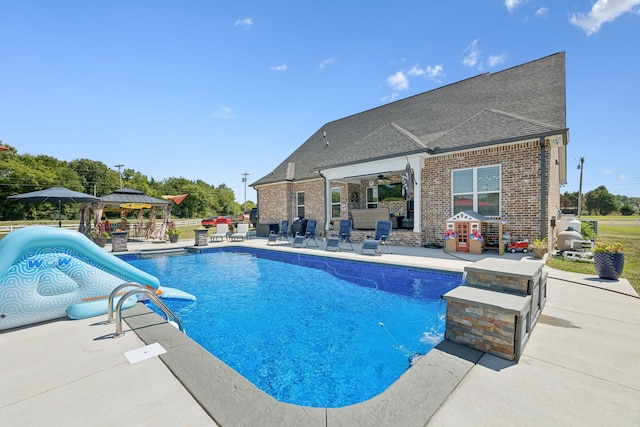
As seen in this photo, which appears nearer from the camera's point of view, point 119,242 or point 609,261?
point 609,261

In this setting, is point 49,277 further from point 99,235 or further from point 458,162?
point 99,235

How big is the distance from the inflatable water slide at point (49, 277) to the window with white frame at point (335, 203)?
11.4 meters

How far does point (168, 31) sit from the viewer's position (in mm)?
8367

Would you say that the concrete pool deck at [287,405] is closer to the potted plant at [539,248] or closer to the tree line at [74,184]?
the potted plant at [539,248]

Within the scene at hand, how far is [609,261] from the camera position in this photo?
516cm

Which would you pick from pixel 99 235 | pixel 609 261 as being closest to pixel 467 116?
pixel 609 261

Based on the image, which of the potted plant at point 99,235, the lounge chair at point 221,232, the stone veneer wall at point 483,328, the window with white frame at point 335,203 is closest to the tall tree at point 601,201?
the window with white frame at point 335,203

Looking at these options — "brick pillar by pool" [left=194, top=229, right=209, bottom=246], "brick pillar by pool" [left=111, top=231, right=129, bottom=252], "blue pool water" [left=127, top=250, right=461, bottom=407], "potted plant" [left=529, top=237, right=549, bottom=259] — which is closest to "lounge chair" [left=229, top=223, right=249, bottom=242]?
"brick pillar by pool" [left=194, top=229, right=209, bottom=246]

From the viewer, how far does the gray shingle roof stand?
8.79 metres

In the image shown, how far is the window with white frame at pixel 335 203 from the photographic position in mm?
14541

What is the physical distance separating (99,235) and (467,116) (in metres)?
18.4

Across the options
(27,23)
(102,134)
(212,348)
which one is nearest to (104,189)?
(102,134)

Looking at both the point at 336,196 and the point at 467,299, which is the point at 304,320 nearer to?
the point at 467,299

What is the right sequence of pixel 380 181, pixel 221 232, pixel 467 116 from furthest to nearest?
1. pixel 221 232
2. pixel 380 181
3. pixel 467 116
